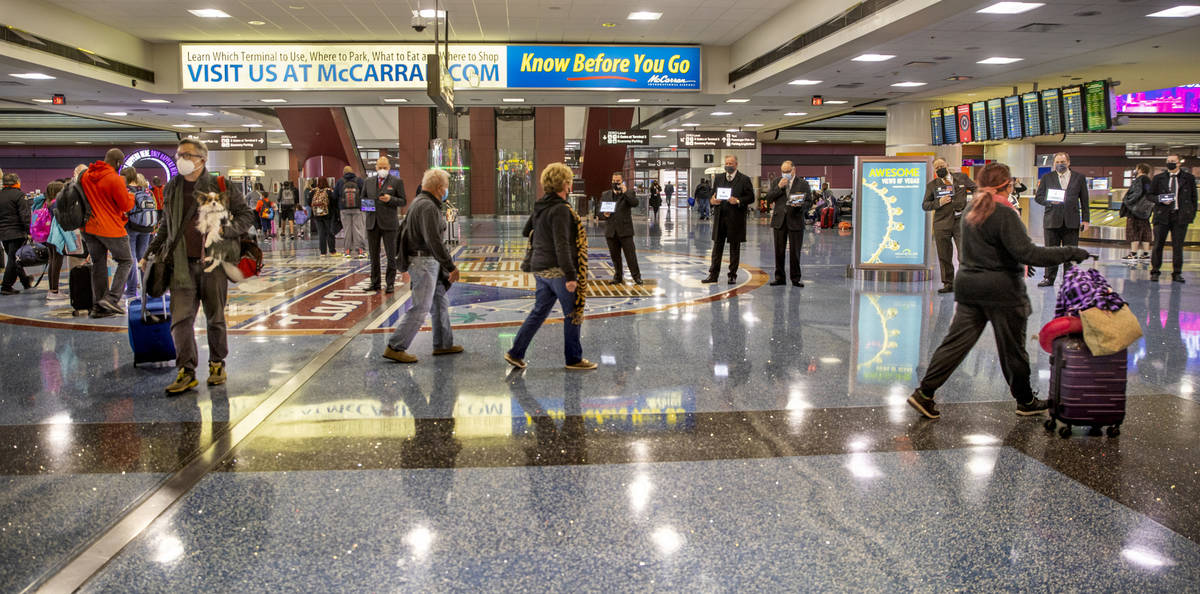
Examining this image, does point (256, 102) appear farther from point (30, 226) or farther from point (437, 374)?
point (437, 374)

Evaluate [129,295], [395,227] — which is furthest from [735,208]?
[129,295]

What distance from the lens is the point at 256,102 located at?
19531 millimetres

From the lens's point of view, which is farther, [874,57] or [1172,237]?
[874,57]

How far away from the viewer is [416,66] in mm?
17281

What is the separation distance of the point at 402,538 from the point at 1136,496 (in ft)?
10.5

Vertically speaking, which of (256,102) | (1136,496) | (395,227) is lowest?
(1136,496)

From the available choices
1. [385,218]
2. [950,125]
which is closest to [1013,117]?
[950,125]

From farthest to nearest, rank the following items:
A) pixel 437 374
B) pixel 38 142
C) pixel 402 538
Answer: pixel 38 142 < pixel 437 374 < pixel 402 538

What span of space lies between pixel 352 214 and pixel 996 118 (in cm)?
1384

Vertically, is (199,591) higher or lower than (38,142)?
lower

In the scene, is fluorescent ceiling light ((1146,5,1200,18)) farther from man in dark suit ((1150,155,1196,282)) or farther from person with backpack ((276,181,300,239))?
person with backpack ((276,181,300,239))

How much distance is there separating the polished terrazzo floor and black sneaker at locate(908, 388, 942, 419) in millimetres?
150

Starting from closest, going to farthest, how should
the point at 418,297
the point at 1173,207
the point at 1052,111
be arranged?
the point at 418,297
the point at 1173,207
the point at 1052,111

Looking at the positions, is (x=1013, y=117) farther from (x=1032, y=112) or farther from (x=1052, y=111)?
(x=1052, y=111)
